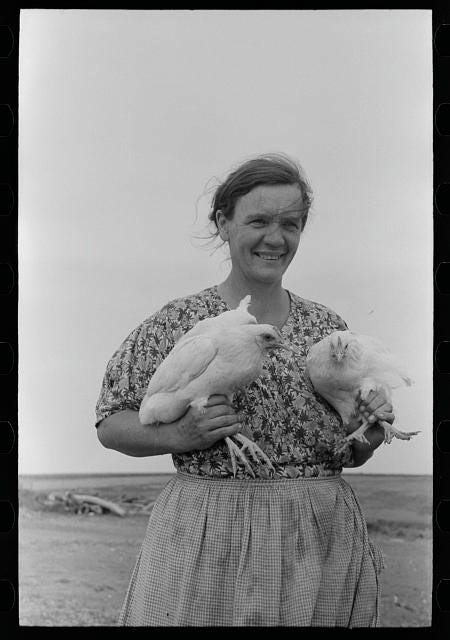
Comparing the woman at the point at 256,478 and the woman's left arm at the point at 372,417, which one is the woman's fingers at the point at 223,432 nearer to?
the woman at the point at 256,478

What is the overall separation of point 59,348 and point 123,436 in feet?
1.07

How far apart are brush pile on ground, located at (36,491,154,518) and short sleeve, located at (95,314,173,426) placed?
0.29 metres

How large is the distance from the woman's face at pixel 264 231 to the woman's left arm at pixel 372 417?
36 centimetres

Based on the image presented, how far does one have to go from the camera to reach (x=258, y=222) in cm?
161

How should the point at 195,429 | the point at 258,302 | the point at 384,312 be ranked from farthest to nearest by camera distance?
the point at 384,312
the point at 258,302
the point at 195,429

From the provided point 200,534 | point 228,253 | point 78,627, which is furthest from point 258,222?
point 78,627

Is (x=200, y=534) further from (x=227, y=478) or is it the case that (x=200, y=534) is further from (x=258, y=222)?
(x=258, y=222)

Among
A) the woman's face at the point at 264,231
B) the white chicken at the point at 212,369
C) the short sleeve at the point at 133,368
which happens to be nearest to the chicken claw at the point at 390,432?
the white chicken at the point at 212,369

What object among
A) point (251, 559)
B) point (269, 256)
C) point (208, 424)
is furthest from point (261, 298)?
point (251, 559)

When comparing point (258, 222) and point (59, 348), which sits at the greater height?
point (258, 222)

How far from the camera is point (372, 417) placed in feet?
5.15

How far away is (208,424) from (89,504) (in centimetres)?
53

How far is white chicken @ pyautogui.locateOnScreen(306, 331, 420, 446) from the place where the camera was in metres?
1.55

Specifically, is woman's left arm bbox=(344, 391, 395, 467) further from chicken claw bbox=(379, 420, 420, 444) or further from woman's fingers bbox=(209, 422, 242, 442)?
woman's fingers bbox=(209, 422, 242, 442)
